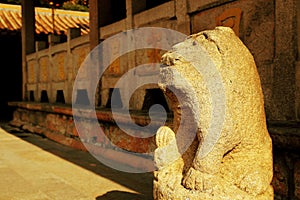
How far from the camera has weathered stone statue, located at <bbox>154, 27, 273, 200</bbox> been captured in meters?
2.18

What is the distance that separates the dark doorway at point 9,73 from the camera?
1433 cm

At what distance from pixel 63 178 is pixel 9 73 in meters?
11.0

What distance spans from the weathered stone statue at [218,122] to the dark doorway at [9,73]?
506 inches

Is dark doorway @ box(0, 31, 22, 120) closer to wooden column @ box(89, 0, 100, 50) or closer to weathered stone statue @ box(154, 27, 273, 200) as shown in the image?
wooden column @ box(89, 0, 100, 50)

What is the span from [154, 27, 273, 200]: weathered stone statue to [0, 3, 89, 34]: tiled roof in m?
10.3

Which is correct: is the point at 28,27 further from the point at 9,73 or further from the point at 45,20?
the point at 9,73

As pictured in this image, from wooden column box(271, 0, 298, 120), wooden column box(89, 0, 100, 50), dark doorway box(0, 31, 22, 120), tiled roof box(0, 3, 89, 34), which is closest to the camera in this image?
wooden column box(271, 0, 298, 120)

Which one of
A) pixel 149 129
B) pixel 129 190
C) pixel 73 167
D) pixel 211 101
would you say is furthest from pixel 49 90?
pixel 211 101

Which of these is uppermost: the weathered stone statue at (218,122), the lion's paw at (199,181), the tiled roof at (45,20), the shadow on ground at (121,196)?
the tiled roof at (45,20)

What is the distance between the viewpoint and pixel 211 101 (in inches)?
87.6

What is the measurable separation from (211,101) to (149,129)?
8.97 ft

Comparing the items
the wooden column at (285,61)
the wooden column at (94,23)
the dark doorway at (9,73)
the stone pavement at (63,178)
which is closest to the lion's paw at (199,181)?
the wooden column at (285,61)

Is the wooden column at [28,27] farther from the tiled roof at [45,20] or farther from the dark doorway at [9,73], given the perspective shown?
the dark doorway at [9,73]

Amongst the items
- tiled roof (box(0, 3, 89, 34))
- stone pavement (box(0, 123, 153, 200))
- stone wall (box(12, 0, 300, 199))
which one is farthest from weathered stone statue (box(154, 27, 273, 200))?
tiled roof (box(0, 3, 89, 34))
